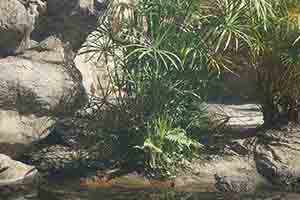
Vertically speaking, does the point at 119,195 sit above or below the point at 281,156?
below

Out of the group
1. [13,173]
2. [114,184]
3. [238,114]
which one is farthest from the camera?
[238,114]

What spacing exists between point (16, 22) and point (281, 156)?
204 inches

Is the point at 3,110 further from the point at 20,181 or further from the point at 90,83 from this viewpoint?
the point at 90,83

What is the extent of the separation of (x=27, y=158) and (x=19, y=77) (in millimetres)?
1429

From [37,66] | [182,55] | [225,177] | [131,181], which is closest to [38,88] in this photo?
[37,66]

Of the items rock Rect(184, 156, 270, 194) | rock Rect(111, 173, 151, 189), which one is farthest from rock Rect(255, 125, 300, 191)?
rock Rect(111, 173, 151, 189)

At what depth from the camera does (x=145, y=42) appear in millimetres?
10477

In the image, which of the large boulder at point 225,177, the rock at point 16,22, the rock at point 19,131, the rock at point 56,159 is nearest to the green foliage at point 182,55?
the large boulder at point 225,177

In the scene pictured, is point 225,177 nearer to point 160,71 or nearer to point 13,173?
point 160,71

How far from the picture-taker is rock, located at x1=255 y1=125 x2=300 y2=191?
10.0 meters

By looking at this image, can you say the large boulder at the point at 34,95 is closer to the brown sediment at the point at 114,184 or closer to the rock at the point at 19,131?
the rock at the point at 19,131

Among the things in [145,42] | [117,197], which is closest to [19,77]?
[145,42]

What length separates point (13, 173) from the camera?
9.89 m

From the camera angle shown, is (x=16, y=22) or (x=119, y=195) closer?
(x=119, y=195)
